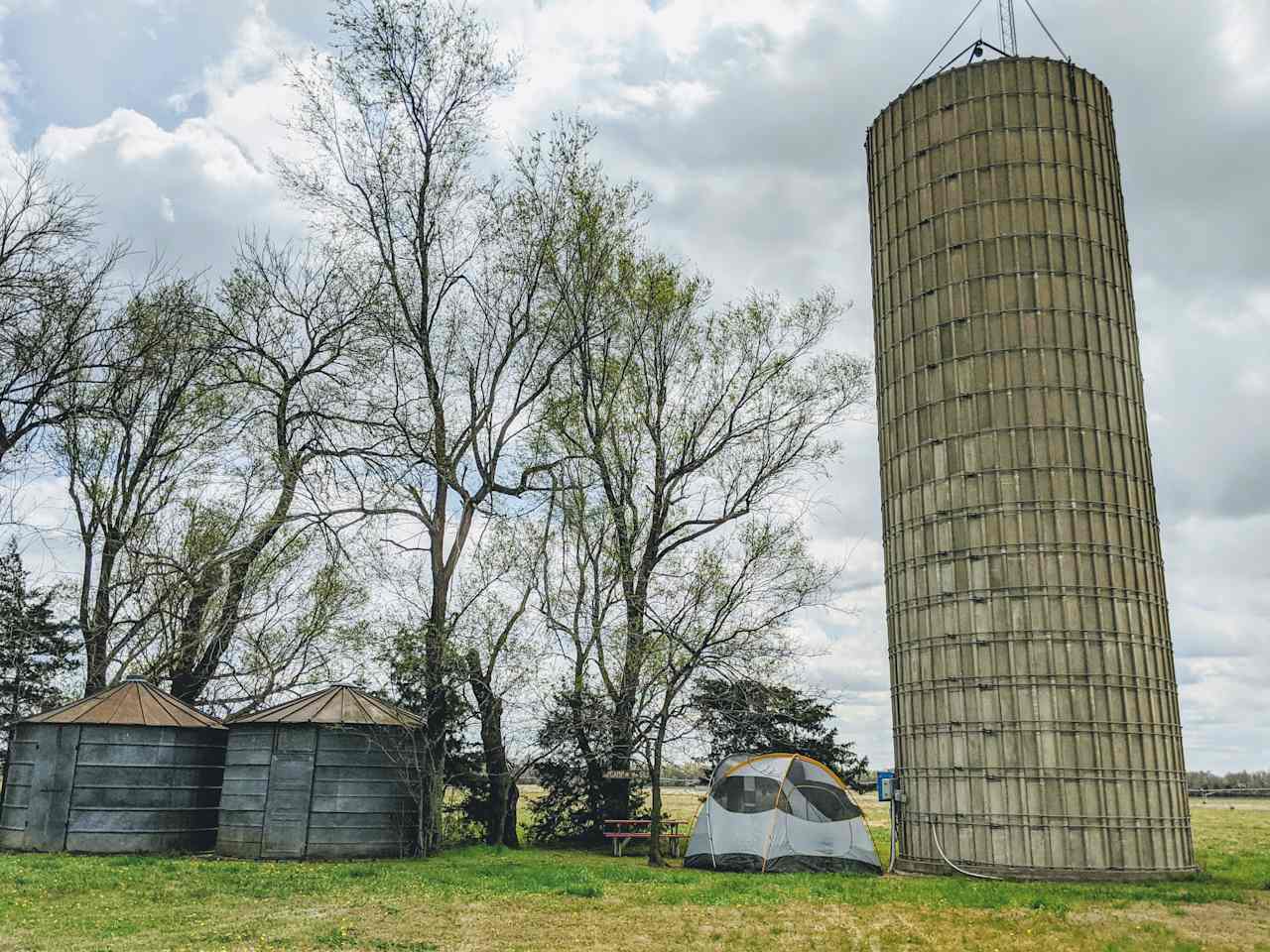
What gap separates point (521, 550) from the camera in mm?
22438

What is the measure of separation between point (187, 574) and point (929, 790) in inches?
660

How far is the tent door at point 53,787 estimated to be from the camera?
738 inches

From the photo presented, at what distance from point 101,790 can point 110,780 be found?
0.74 feet

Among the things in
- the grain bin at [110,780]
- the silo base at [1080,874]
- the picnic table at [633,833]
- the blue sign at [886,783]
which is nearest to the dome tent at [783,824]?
the blue sign at [886,783]

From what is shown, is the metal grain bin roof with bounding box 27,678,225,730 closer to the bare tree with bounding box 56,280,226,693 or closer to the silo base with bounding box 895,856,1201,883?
the bare tree with bounding box 56,280,226,693

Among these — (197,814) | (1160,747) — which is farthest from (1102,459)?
(197,814)

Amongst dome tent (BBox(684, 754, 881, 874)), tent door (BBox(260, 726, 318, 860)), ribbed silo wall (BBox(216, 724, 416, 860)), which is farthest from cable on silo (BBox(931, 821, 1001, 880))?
tent door (BBox(260, 726, 318, 860))

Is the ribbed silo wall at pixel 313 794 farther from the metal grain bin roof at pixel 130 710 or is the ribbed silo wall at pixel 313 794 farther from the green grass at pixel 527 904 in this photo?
the metal grain bin roof at pixel 130 710

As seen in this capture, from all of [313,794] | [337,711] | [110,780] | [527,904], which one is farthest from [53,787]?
[527,904]

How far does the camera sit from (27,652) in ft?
92.2

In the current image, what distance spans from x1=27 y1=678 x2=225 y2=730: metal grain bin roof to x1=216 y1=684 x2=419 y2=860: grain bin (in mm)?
1364

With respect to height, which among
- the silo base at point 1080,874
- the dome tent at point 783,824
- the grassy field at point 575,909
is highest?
the dome tent at point 783,824

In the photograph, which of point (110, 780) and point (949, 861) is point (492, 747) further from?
point (949, 861)

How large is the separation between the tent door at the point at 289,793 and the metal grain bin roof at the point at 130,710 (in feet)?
7.78
